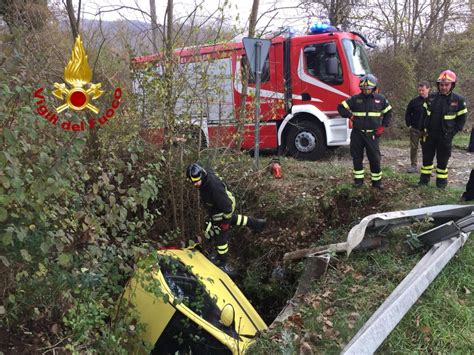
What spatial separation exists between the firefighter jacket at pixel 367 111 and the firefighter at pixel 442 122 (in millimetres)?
620

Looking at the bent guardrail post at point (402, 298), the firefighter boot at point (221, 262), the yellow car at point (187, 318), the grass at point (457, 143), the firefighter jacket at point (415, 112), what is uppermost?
the firefighter jacket at point (415, 112)

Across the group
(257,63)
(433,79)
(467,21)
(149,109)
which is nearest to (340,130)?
(257,63)

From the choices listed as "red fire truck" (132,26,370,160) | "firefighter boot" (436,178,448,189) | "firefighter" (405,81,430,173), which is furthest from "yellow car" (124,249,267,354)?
"firefighter" (405,81,430,173)

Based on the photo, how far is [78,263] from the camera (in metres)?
2.78

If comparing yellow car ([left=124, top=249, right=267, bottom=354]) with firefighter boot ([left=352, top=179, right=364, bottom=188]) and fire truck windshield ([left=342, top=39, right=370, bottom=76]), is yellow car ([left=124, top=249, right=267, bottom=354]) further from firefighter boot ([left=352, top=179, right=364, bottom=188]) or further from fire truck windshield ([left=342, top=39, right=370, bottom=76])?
fire truck windshield ([left=342, top=39, right=370, bottom=76])

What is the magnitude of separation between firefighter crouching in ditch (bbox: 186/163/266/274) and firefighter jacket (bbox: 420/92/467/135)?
2.94 meters

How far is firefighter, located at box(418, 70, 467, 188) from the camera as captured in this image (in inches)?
229

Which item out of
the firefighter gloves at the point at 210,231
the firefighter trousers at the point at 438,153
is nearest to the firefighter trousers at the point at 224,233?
the firefighter gloves at the point at 210,231

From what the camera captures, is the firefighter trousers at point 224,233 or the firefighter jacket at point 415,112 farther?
the firefighter jacket at point 415,112

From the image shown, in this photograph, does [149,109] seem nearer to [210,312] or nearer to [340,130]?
[210,312]

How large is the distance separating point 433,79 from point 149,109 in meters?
11.5

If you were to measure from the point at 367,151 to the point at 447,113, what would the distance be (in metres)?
1.22

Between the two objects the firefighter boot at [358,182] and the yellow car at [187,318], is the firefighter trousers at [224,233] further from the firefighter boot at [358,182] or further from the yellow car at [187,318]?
the firefighter boot at [358,182]

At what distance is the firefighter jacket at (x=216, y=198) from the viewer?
5.29m
